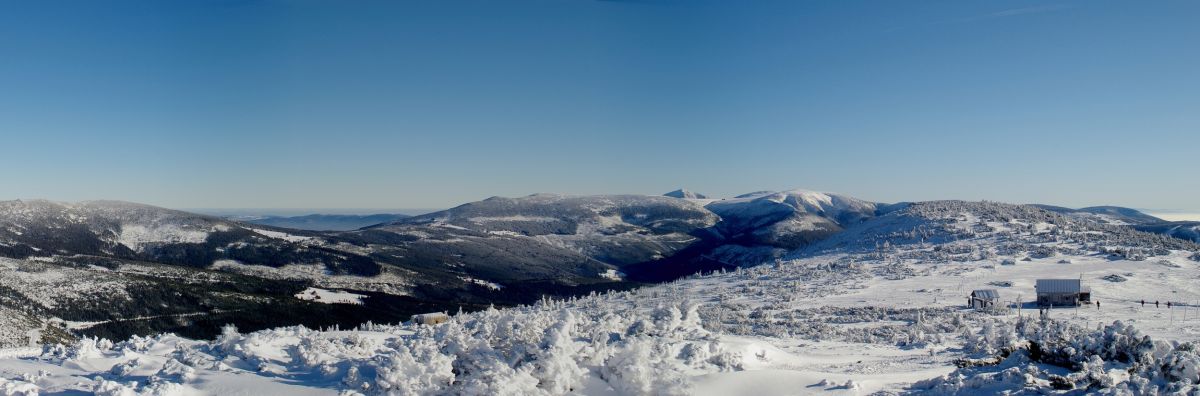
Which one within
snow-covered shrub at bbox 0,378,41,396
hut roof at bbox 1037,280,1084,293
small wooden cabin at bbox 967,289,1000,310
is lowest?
small wooden cabin at bbox 967,289,1000,310

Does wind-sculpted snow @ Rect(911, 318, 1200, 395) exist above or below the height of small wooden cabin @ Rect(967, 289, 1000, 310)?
above

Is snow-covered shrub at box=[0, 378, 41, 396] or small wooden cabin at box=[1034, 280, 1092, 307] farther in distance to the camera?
small wooden cabin at box=[1034, 280, 1092, 307]

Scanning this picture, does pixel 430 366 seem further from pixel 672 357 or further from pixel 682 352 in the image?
pixel 682 352

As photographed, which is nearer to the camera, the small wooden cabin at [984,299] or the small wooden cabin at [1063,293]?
the small wooden cabin at [984,299]

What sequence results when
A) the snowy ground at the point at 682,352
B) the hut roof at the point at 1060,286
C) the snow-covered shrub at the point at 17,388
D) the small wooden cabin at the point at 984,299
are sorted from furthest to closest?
1. the hut roof at the point at 1060,286
2. the small wooden cabin at the point at 984,299
3. the snowy ground at the point at 682,352
4. the snow-covered shrub at the point at 17,388

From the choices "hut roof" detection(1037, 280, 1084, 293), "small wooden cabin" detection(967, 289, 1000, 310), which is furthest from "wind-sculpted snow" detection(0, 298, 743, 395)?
"hut roof" detection(1037, 280, 1084, 293)

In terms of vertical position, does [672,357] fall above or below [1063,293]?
above

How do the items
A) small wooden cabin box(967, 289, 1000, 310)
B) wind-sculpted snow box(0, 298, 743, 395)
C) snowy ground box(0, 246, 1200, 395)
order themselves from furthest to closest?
1. small wooden cabin box(967, 289, 1000, 310)
2. snowy ground box(0, 246, 1200, 395)
3. wind-sculpted snow box(0, 298, 743, 395)

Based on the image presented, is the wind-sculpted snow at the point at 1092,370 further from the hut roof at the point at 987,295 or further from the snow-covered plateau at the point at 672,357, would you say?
the hut roof at the point at 987,295

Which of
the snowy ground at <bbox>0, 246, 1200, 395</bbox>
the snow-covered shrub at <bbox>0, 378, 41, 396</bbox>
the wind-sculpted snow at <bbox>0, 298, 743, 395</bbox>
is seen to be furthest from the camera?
the snowy ground at <bbox>0, 246, 1200, 395</bbox>

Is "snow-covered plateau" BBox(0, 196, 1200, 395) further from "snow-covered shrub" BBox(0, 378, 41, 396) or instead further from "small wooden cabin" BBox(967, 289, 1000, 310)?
"small wooden cabin" BBox(967, 289, 1000, 310)

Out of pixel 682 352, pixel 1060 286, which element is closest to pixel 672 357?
pixel 682 352

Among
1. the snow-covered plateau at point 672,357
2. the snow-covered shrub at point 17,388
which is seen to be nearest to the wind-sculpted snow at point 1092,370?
the snow-covered plateau at point 672,357

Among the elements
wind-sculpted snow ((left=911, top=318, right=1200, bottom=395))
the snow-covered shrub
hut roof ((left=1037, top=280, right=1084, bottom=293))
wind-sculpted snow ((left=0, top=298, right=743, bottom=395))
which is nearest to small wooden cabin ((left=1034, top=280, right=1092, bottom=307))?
hut roof ((left=1037, top=280, right=1084, bottom=293))
